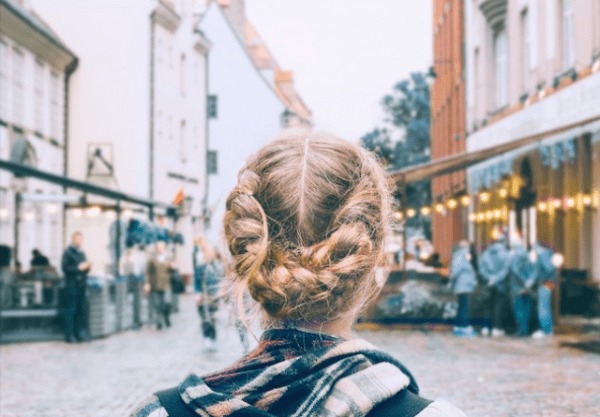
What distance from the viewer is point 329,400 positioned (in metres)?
1.41

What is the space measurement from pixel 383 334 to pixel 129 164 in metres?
19.9

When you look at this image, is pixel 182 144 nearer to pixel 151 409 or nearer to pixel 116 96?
pixel 116 96

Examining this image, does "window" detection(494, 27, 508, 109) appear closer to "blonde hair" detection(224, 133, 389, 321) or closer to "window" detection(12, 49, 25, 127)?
"window" detection(12, 49, 25, 127)

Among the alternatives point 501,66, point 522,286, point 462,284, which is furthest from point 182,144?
point 522,286

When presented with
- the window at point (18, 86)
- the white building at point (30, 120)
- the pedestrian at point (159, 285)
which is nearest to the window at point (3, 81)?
the white building at point (30, 120)

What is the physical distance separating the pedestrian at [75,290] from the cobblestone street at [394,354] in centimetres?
43

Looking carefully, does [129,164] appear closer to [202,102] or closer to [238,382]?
[202,102]

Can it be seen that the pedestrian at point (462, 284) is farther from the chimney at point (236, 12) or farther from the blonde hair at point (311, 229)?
the chimney at point (236, 12)

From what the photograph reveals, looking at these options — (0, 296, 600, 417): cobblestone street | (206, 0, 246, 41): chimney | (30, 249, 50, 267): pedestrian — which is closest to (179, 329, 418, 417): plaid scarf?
(0, 296, 600, 417): cobblestone street

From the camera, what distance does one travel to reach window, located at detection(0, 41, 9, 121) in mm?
24578

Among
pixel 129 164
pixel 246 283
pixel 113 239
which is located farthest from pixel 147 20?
pixel 246 283

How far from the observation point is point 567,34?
20.4m

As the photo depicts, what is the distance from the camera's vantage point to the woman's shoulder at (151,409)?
150 centimetres

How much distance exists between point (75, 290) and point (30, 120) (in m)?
11.9
